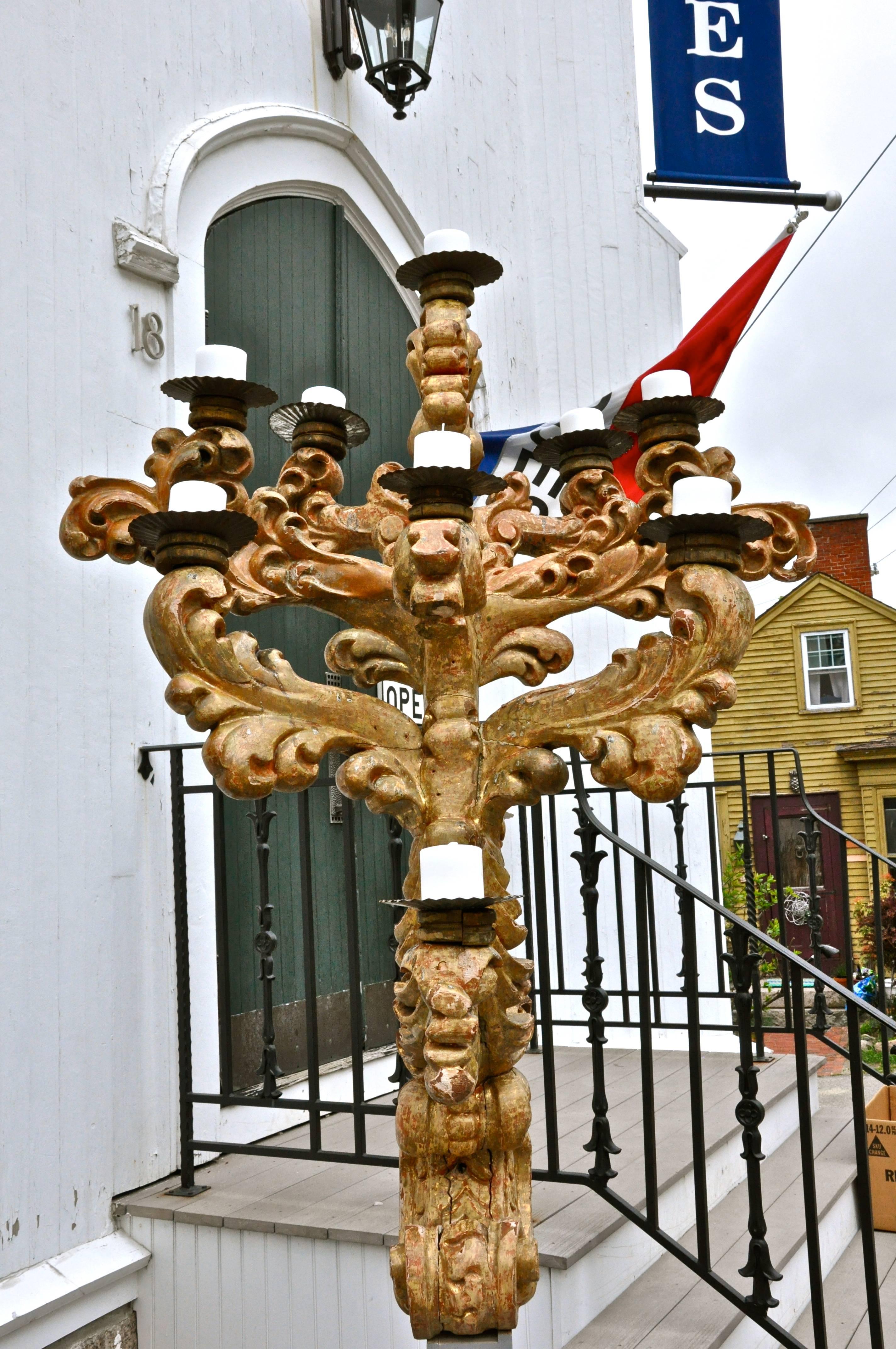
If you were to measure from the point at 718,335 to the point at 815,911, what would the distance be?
95.6 inches

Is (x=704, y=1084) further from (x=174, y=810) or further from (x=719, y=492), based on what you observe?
(x=719, y=492)

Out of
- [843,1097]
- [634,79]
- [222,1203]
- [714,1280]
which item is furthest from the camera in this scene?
[634,79]

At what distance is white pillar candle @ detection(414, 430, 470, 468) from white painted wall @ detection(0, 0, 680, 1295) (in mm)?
1681

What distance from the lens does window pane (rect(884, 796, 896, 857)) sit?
51.8 feet

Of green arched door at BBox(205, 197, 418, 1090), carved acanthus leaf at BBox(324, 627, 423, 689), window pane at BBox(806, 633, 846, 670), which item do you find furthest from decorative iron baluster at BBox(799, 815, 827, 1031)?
window pane at BBox(806, 633, 846, 670)

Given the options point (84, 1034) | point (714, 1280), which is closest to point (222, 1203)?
point (84, 1034)

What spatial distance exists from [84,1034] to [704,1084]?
2.30 m

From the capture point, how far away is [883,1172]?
3.74m

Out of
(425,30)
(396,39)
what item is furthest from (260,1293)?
(425,30)

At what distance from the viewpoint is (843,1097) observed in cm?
511

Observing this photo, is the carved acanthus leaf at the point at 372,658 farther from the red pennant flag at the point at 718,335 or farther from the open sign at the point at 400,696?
the red pennant flag at the point at 718,335

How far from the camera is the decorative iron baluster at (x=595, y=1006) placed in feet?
8.65

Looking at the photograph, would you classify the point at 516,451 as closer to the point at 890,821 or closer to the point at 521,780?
the point at 521,780

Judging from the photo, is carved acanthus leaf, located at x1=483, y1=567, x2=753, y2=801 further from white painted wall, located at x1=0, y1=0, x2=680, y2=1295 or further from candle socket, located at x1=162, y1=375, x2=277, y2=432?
white painted wall, located at x1=0, y1=0, x2=680, y2=1295
